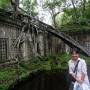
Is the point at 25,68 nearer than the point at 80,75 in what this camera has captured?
No

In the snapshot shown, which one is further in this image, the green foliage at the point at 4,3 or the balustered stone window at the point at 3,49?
the green foliage at the point at 4,3

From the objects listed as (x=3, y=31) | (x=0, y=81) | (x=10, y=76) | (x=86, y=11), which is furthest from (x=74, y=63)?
(x=86, y=11)

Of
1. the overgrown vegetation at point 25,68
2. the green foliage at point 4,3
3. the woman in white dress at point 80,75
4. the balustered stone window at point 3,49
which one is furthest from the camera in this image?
the green foliage at point 4,3

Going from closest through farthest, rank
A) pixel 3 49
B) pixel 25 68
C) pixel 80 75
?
pixel 80 75, pixel 25 68, pixel 3 49

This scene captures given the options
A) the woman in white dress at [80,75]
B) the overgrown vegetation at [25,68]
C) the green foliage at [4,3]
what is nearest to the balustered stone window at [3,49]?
the overgrown vegetation at [25,68]

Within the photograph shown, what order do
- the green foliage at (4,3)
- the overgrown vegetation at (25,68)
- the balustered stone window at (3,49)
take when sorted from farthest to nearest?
the green foliage at (4,3) < the balustered stone window at (3,49) < the overgrown vegetation at (25,68)

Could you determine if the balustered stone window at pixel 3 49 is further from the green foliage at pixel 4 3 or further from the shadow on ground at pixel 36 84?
the green foliage at pixel 4 3

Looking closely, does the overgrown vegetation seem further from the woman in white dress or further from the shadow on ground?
the woman in white dress

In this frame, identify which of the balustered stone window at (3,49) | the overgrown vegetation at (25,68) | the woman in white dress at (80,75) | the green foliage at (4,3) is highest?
the green foliage at (4,3)

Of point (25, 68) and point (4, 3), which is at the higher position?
point (4, 3)

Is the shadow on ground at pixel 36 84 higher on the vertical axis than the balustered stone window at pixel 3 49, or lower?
lower

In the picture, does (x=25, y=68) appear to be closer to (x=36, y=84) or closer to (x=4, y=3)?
(x=36, y=84)

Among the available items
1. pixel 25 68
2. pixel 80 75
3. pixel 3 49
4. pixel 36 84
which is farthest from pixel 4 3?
pixel 80 75

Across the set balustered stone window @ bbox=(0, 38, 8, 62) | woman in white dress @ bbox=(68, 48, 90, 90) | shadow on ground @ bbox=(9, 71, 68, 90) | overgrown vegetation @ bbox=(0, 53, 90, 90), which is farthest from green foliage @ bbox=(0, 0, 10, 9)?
woman in white dress @ bbox=(68, 48, 90, 90)
